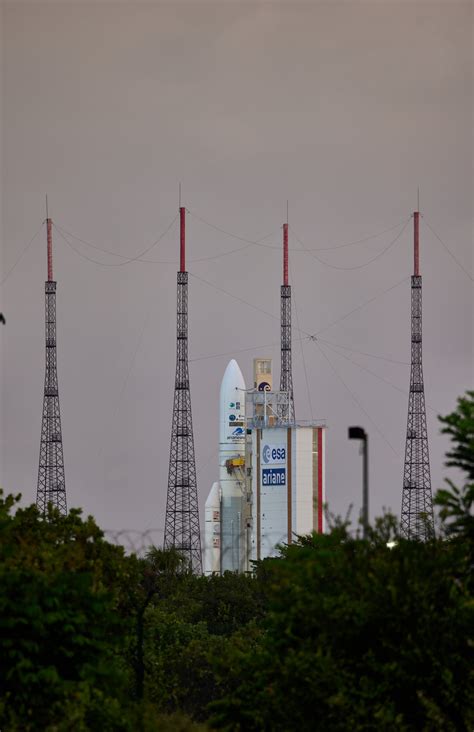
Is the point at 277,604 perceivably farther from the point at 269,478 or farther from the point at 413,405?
the point at 269,478

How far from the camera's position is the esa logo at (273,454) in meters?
161

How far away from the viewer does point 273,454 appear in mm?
161125

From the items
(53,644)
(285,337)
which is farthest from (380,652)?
(285,337)

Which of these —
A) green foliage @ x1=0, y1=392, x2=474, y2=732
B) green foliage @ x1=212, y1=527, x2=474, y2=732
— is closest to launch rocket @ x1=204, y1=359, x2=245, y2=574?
green foliage @ x1=0, y1=392, x2=474, y2=732

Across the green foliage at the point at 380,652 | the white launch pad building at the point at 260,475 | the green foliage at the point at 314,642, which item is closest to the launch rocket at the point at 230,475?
the white launch pad building at the point at 260,475

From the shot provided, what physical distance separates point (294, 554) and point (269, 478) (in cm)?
9573

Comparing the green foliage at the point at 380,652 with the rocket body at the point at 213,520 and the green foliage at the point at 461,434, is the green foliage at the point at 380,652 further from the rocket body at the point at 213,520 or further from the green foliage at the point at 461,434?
the rocket body at the point at 213,520

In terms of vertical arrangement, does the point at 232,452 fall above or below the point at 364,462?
above

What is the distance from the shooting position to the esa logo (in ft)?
Answer: 528

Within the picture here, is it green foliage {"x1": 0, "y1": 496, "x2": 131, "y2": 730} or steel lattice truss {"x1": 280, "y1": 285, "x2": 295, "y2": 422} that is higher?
steel lattice truss {"x1": 280, "y1": 285, "x2": 295, "y2": 422}

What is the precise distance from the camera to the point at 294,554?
65.6 metres

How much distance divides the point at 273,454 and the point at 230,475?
7548 millimetres

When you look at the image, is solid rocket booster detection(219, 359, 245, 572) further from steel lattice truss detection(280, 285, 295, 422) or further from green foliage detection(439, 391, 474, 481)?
green foliage detection(439, 391, 474, 481)

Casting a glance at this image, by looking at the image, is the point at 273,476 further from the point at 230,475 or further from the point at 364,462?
the point at 364,462
